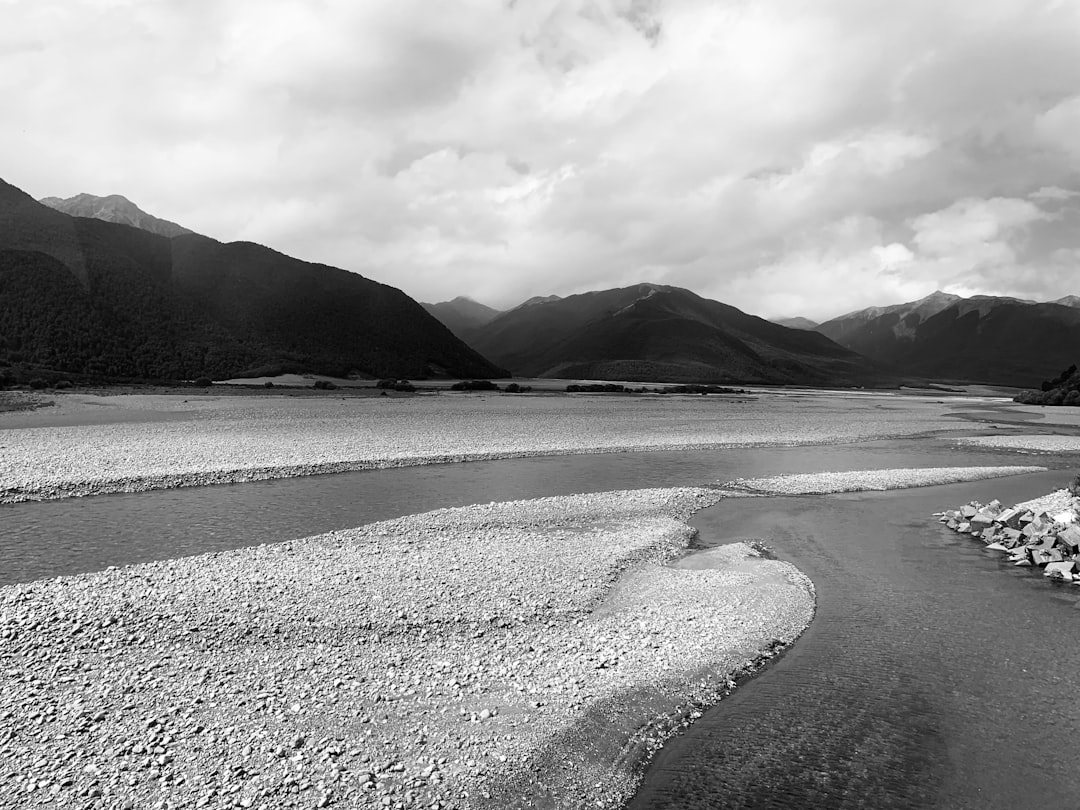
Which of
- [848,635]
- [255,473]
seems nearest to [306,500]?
[255,473]

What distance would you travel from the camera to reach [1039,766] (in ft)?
26.7

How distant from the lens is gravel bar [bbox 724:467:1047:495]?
1068 inches

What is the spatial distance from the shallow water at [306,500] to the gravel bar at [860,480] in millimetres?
1853

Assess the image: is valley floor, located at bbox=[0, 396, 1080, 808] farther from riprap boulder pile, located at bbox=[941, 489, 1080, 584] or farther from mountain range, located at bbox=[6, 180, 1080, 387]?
mountain range, located at bbox=[6, 180, 1080, 387]

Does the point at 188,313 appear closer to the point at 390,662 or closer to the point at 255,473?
the point at 255,473

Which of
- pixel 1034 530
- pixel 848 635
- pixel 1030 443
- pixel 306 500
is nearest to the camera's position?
pixel 848 635

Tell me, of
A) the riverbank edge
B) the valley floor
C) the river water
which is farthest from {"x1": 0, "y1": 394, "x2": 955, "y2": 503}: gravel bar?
the valley floor

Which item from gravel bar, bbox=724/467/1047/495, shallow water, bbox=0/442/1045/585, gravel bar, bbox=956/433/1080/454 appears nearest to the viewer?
shallow water, bbox=0/442/1045/585

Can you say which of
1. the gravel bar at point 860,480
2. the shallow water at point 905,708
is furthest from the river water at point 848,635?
the gravel bar at point 860,480

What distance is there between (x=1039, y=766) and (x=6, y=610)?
16254 millimetres

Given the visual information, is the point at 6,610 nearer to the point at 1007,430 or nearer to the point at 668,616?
the point at 668,616

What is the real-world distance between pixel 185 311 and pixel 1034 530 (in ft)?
480

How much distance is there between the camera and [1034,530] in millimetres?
18078

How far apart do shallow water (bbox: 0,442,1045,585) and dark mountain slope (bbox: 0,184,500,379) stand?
9306 cm
